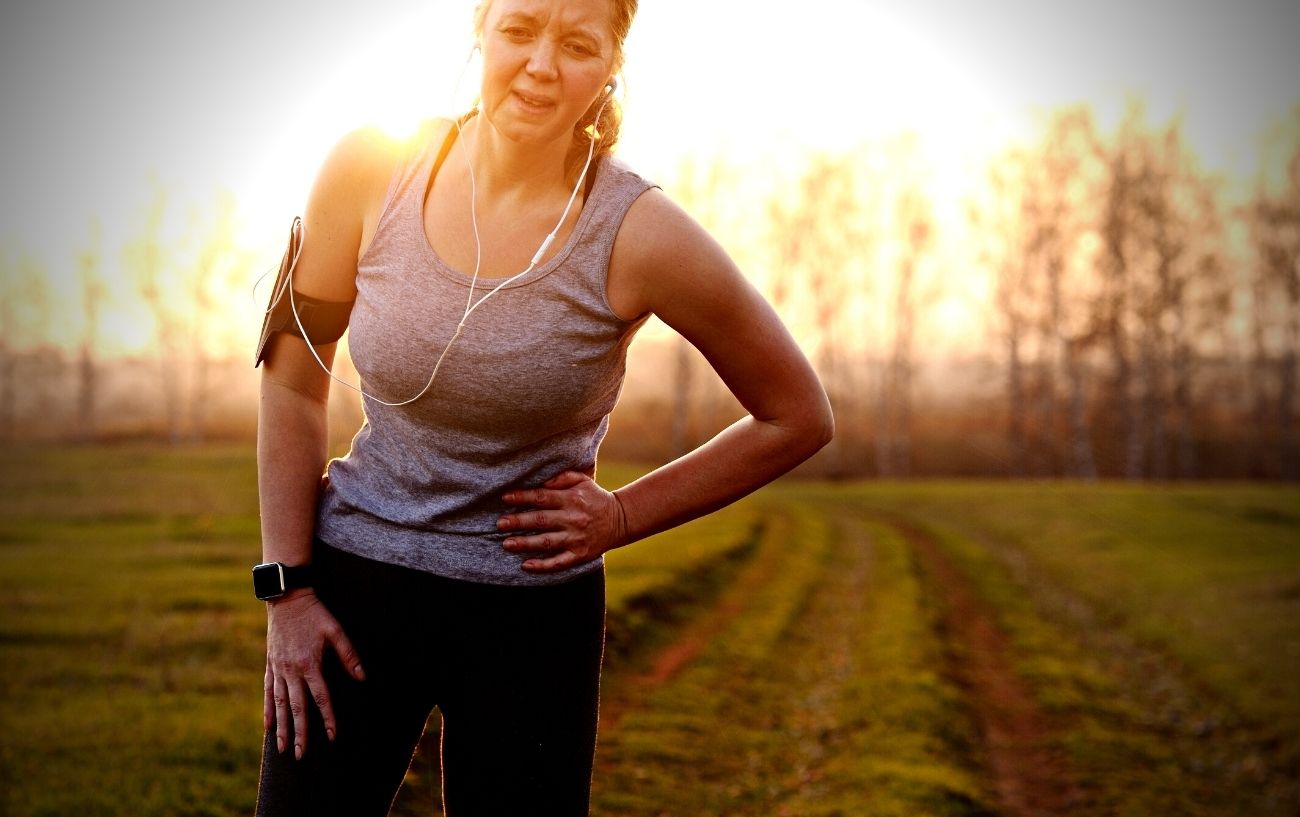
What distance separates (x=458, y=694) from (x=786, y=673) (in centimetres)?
933

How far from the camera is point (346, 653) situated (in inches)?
76.3

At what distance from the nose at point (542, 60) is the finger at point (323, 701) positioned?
114 centimetres

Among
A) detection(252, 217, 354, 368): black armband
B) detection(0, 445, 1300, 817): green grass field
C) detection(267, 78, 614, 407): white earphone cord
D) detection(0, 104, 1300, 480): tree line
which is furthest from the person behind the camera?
detection(0, 104, 1300, 480): tree line

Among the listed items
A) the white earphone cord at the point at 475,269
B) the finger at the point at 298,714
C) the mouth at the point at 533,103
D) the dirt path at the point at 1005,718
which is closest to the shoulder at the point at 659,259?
the white earphone cord at the point at 475,269

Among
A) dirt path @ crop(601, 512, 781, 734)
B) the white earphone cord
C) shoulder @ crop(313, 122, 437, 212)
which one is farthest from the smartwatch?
dirt path @ crop(601, 512, 781, 734)

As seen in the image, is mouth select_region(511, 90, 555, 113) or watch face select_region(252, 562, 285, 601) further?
watch face select_region(252, 562, 285, 601)

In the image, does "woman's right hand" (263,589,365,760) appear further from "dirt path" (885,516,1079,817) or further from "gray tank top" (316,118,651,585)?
"dirt path" (885,516,1079,817)

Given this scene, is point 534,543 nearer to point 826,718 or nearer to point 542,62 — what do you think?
point 542,62

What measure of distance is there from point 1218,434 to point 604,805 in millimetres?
59972

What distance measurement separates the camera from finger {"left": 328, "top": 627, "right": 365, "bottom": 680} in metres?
1.93

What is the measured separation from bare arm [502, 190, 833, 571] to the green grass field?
15.0ft

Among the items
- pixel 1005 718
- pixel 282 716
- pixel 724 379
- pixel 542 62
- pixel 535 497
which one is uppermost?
pixel 542 62

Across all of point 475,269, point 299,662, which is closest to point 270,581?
point 299,662

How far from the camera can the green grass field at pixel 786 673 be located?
7133mm
